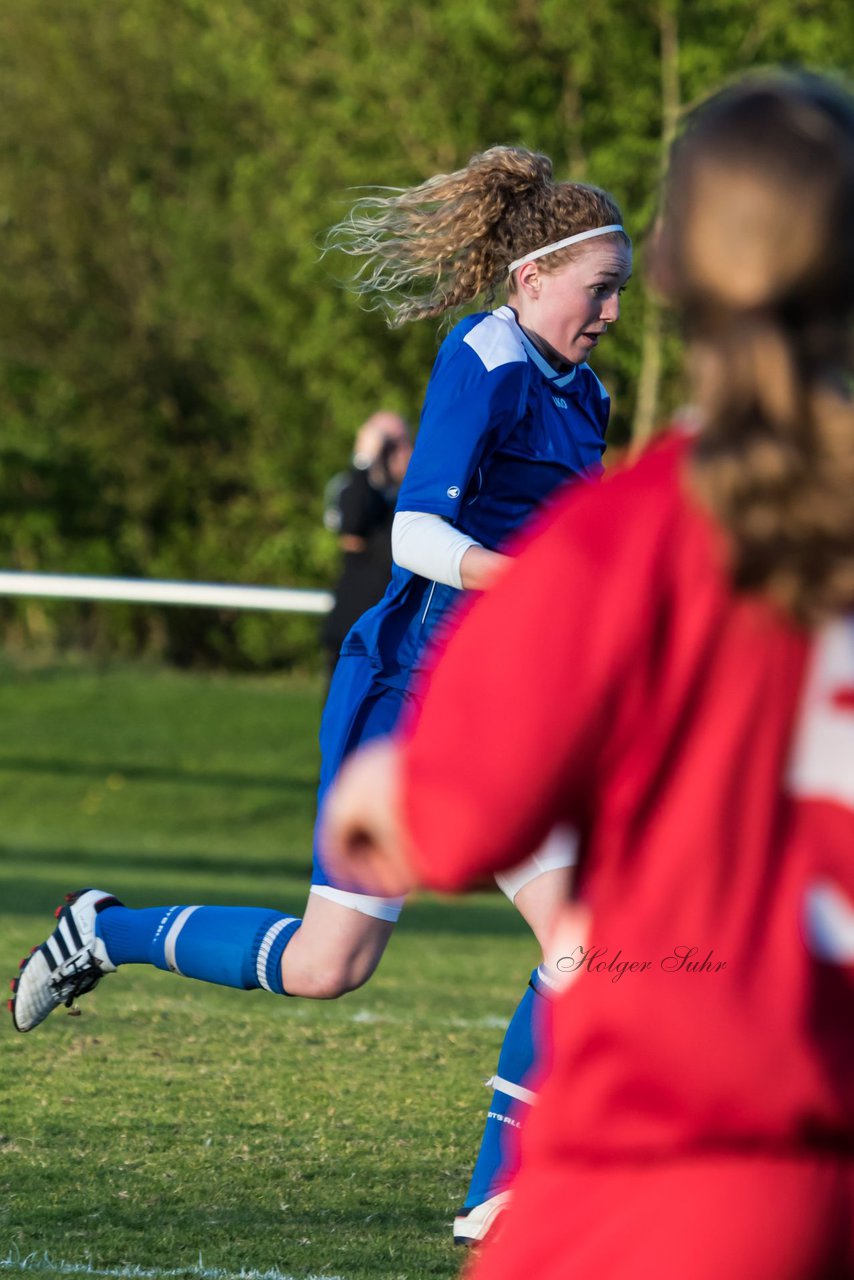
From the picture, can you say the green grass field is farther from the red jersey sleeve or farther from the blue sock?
the red jersey sleeve

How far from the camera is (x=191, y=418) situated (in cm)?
2820

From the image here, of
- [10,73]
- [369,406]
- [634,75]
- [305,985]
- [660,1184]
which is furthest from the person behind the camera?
[10,73]

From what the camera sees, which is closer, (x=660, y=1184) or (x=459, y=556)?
(x=660, y=1184)

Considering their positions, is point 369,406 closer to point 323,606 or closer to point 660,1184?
point 323,606

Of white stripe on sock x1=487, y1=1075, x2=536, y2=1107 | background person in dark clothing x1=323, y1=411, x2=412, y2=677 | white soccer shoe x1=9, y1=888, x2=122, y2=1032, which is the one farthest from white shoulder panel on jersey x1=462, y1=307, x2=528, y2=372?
background person in dark clothing x1=323, y1=411, x2=412, y2=677

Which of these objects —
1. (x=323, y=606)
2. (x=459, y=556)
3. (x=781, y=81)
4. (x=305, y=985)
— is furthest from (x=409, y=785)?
(x=323, y=606)

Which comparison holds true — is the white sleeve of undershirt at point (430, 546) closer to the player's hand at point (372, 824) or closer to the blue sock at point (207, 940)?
the blue sock at point (207, 940)

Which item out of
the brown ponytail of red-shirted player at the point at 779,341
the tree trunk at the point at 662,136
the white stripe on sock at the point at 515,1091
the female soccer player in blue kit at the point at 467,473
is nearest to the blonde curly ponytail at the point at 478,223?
the female soccer player in blue kit at the point at 467,473

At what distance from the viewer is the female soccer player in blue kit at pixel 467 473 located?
3.78 meters

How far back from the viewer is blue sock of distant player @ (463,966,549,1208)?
3840 mm

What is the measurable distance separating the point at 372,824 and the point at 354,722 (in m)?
2.41

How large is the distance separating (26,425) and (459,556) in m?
25.0

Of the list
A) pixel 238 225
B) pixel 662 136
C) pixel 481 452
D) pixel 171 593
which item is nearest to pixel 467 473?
pixel 481 452

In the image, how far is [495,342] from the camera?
3.86 meters
